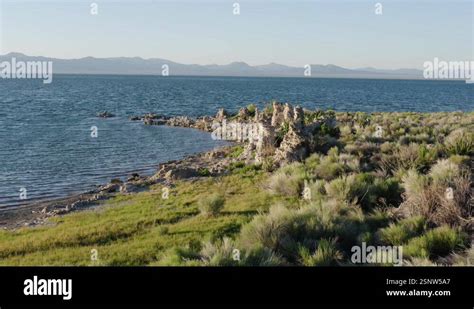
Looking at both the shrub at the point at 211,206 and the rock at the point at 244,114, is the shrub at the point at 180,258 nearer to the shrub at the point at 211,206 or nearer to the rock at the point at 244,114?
the shrub at the point at 211,206

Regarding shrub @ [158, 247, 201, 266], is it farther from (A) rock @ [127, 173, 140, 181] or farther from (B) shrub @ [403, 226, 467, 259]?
(A) rock @ [127, 173, 140, 181]

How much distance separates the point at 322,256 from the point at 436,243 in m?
2.48

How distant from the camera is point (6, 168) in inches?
982

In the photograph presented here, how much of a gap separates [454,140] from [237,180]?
959cm

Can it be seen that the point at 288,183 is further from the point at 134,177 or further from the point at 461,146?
the point at 134,177

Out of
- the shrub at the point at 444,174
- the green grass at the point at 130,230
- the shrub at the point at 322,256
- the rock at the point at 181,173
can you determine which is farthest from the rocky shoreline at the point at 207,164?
the shrub at the point at 322,256

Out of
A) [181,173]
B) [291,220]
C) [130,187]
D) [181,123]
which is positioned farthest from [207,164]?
[181,123]

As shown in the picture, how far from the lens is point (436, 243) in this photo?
8664mm

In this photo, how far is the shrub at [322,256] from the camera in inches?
317

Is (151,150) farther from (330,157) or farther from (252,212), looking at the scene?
(252,212)

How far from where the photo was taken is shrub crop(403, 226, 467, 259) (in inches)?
327

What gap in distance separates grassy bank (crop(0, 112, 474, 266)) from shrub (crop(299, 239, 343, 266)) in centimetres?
3

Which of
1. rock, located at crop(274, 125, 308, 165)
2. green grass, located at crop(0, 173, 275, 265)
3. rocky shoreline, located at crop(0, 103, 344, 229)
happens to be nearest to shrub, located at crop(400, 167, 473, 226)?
green grass, located at crop(0, 173, 275, 265)
